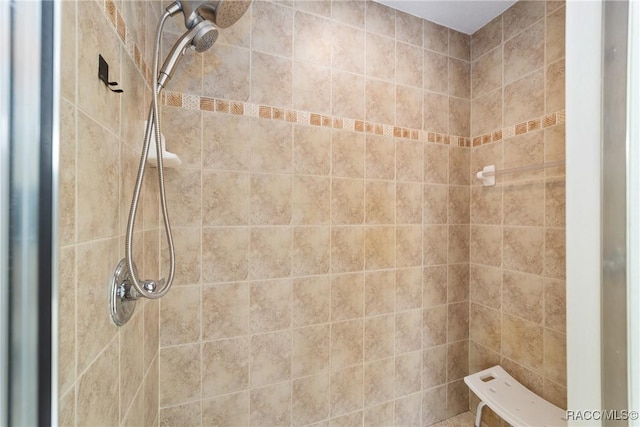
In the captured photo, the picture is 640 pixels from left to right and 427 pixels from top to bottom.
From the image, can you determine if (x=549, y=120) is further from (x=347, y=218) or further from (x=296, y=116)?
(x=296, y=116)

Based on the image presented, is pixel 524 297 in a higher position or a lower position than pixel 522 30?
lower

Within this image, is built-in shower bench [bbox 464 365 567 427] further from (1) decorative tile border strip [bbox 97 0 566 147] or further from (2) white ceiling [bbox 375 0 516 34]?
(2) white ceiling [bbox 375 0 516 34]

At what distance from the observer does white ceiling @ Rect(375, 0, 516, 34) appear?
1.38 meters

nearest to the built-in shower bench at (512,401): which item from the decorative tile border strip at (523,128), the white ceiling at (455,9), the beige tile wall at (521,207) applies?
the beige tile wall at (521,207)

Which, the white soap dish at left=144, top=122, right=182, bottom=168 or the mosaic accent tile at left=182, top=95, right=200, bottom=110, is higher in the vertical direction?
the mosaic accent tile at left=182, top=95, right=200, bottom=110

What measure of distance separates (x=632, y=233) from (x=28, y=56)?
0.94 m

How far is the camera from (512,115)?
140 centimetres

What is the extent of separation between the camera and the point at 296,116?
1.23 m

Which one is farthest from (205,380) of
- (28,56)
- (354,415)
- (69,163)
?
(28,56)

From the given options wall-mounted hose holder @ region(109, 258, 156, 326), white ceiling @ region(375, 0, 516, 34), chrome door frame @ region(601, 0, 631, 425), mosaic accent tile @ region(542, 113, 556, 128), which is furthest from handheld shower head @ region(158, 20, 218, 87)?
mosaic accent tile @ region(542, 113, 556, 128)

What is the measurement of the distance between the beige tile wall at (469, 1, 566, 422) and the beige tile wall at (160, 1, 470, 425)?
94 millimetres

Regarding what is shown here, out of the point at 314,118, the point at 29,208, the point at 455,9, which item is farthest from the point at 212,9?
the point at 455,9

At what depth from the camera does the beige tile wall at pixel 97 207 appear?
0.44 m

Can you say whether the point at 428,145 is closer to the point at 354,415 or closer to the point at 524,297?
the point at 524,297
